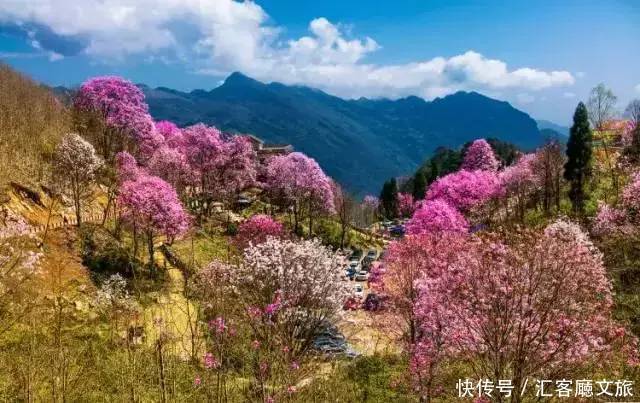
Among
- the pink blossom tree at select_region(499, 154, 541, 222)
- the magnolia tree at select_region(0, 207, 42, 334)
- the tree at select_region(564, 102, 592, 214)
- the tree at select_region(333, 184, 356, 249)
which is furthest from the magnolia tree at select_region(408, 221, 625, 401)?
the tree at select_region(333, 184, 356, 249)

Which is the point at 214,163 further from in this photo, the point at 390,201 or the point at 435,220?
the point at 390,201

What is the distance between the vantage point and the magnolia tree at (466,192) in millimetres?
50031

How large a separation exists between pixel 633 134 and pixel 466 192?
20529 millimetres

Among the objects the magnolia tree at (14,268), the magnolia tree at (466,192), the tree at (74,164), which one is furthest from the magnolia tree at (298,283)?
the magnolia tree at (466,192)

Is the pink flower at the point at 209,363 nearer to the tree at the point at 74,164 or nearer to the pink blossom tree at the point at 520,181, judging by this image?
the tree at the point at 74,164

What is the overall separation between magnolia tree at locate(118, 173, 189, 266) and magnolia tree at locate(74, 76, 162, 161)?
16.2m

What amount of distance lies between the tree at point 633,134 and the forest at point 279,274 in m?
0.28

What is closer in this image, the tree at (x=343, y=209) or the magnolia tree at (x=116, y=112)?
the magnolia tree at (x=116, y=112)

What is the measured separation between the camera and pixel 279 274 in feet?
84.1

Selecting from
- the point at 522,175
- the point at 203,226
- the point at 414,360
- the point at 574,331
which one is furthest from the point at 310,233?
the point at 574,331

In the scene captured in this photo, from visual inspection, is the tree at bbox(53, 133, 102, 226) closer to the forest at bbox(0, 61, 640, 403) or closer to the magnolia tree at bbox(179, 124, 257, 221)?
the forest at bbox(0, 61, 640, 403)

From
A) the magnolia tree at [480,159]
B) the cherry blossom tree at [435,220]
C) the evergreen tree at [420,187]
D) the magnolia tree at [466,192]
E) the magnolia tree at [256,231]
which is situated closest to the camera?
the magnolia tree at [256,231]

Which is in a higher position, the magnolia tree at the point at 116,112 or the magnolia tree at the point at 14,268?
the magnolia tree at the point at 116,112

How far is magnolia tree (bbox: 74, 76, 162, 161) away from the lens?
1946 inches
